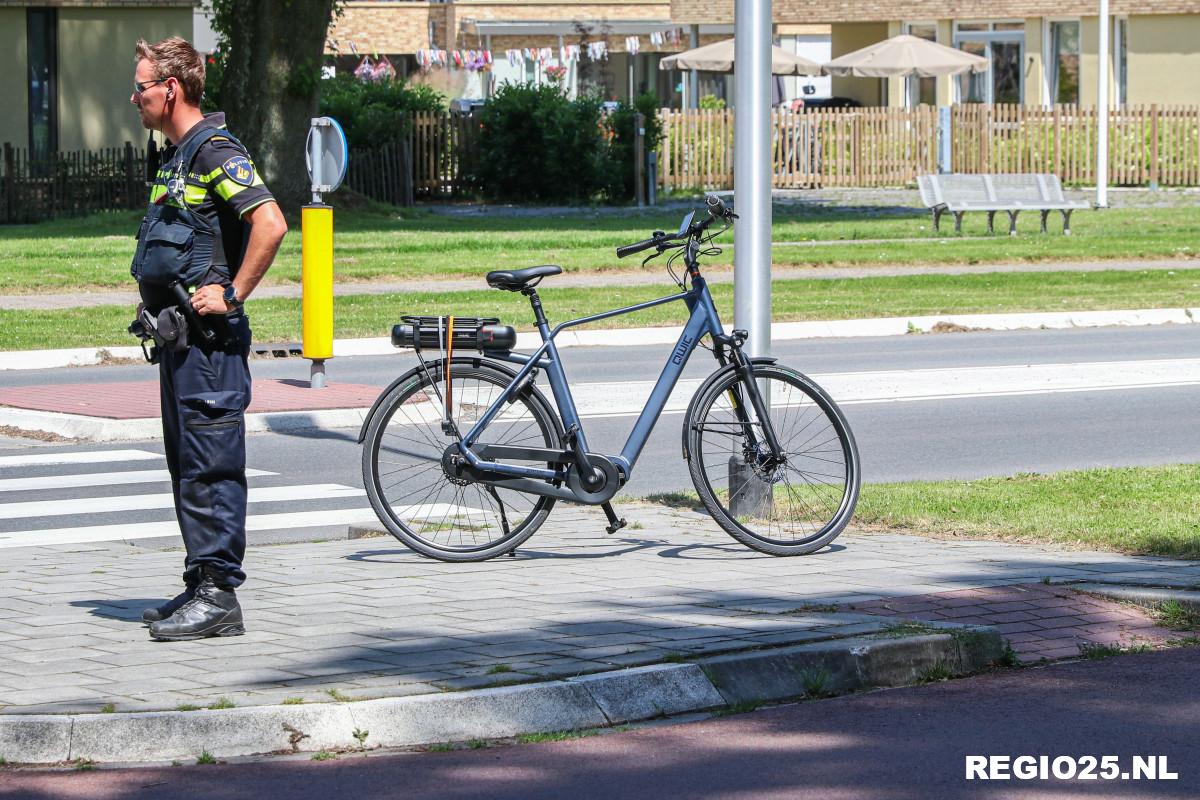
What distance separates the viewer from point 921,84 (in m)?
49.3

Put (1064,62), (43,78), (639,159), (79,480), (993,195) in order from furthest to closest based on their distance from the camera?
(1064,62)
(639,159)
(43,78)
(993,195)
(79,480)

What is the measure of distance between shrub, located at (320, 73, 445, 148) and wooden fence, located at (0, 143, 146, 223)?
4.00 metres

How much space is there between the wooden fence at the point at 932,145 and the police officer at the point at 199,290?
31512 millimetres

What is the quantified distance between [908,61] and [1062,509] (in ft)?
108

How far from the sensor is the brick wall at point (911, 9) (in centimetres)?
4106

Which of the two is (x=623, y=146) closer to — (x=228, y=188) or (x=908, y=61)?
(x=908, y=61)

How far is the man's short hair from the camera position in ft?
20.2

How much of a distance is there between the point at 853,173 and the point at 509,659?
34.1 metres

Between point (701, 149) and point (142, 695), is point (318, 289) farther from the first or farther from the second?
point (701, 149)

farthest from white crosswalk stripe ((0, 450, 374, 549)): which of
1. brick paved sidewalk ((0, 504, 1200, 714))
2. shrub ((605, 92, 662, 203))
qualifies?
shrub ((605, 92, 662, 203))

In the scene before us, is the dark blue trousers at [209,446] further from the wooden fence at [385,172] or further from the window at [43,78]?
the wooden fence at [385,172]

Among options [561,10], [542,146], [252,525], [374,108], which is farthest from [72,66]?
[561,10]

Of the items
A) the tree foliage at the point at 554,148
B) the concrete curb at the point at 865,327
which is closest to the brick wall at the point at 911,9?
the tree foliage at the point at 554,148

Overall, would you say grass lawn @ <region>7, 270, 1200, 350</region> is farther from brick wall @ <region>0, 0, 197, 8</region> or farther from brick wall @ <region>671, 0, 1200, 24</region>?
brick wall @ <region>671, 0, 1200, 24</region>
